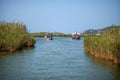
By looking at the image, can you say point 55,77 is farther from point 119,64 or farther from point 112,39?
point 112,39

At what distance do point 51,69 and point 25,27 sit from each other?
29.3 m

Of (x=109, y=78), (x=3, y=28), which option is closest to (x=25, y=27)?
(x=3, y=28)

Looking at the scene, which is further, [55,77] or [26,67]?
[26,67]

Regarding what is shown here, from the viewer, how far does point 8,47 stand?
39.0 metres

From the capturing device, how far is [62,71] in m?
24.6

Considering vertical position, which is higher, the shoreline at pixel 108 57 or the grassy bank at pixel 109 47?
the grassy bank at pixel 109 47

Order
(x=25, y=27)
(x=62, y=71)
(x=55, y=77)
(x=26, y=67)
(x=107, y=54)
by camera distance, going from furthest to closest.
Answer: (x=25, y=27) < (x=107, y=54) < (x=26, y=67) < (x=62, y=71) < (x=55, y=77)

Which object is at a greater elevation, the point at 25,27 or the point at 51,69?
the point at 25,27

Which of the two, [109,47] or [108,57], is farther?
[108,57]

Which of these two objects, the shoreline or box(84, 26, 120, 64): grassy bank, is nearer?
box(84, 26, 120, 64): grassy bank

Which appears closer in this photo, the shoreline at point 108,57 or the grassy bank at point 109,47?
the grassy bank at point 109,47

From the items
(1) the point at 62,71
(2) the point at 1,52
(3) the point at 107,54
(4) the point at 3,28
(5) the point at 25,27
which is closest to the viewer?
(1) the point at 62,71

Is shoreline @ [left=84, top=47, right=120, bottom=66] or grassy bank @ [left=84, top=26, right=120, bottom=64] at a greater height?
grassy bank @ [left=84, top=26, right=120, bottom=64]

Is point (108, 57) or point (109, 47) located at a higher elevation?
point (109, 47)
